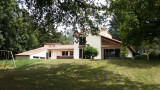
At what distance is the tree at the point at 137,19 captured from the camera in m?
12.0

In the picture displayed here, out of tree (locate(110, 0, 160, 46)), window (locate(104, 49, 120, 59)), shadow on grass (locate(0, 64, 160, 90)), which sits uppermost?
tree (locate(110, 0, 160, 46))

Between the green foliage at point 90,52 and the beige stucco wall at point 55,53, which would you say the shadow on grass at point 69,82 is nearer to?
the green foliage at point 90,52

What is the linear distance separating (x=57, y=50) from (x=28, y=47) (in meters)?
11.1

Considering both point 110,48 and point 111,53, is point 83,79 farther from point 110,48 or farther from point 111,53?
point 110,48

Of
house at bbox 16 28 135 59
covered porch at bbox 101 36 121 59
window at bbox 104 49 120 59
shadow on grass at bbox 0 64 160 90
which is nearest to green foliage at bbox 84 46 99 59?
house at bbox 16 28 135 59

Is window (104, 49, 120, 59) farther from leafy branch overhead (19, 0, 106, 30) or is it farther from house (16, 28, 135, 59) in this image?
leafy branch overhead (19, 0, 106, 30)

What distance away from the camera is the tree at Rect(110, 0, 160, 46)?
39.3 feet

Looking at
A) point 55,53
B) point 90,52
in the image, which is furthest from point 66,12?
point 55,53

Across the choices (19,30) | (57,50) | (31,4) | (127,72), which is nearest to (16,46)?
(19,30)

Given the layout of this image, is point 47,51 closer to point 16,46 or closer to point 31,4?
point 16,46

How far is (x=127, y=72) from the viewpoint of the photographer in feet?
48.1

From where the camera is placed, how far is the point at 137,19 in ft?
49.5

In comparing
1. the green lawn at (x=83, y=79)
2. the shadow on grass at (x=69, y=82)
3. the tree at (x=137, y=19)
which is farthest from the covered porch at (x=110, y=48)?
the shadow on grass at (x=69, y=82)

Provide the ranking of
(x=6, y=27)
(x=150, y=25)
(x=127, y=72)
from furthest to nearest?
1. (x=6, y=27)
2. (x=150, y=25)
3. (x=127, y=72)
